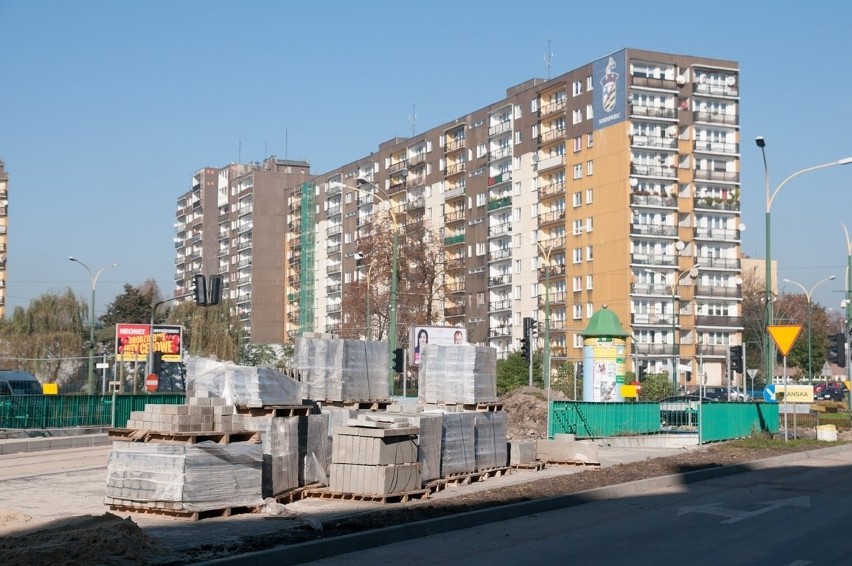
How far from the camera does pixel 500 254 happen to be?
90.2 m

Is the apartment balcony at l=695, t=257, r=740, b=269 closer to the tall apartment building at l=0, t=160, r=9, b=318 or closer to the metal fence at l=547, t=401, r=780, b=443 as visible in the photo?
the metal fence at l=547, t=401, r=780, b=443

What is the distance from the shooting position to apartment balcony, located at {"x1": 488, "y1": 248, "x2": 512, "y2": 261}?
89.0m

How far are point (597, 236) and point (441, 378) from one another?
59774 millimetres

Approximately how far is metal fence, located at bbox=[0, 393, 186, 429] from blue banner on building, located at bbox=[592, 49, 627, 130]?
161 ft

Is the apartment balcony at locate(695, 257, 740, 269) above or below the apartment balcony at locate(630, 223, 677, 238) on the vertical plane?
below

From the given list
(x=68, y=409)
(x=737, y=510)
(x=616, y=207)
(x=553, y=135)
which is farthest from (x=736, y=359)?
(x=553, y=135)

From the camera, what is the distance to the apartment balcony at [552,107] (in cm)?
8169

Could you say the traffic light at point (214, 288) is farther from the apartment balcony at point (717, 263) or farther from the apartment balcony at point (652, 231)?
the apartment balcony at point (717, 263)

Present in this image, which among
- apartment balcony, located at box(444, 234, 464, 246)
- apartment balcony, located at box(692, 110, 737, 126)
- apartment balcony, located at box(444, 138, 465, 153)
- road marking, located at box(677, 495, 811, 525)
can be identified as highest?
apartment balcony, located at box(444, 138, 465, 153)

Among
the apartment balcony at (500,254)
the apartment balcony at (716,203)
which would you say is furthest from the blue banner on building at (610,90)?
the apartment balcony at (500,254)

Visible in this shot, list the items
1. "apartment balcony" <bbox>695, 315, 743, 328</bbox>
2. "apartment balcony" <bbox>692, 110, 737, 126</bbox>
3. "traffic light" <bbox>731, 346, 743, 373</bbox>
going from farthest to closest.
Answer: "apartment balcony" <bbox>695, 315, 743, 328</bbox> → "apartment balcony" <bbox>692, 110, 737, 126</bbox> → "traffic light" <bbox>731, 346, 743, 373</bbox>

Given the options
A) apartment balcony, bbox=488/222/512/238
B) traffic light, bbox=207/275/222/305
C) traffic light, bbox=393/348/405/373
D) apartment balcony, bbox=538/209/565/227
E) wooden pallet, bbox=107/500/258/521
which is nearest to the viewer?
wooden pallet, bbox=107/500/258/521

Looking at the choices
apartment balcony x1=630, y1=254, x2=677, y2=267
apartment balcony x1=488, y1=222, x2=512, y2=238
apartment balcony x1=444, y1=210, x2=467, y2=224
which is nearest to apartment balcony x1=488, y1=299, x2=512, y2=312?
apartment balcony x1=488, y1=222, x2=512, y2=238

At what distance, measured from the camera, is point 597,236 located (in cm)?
7862
